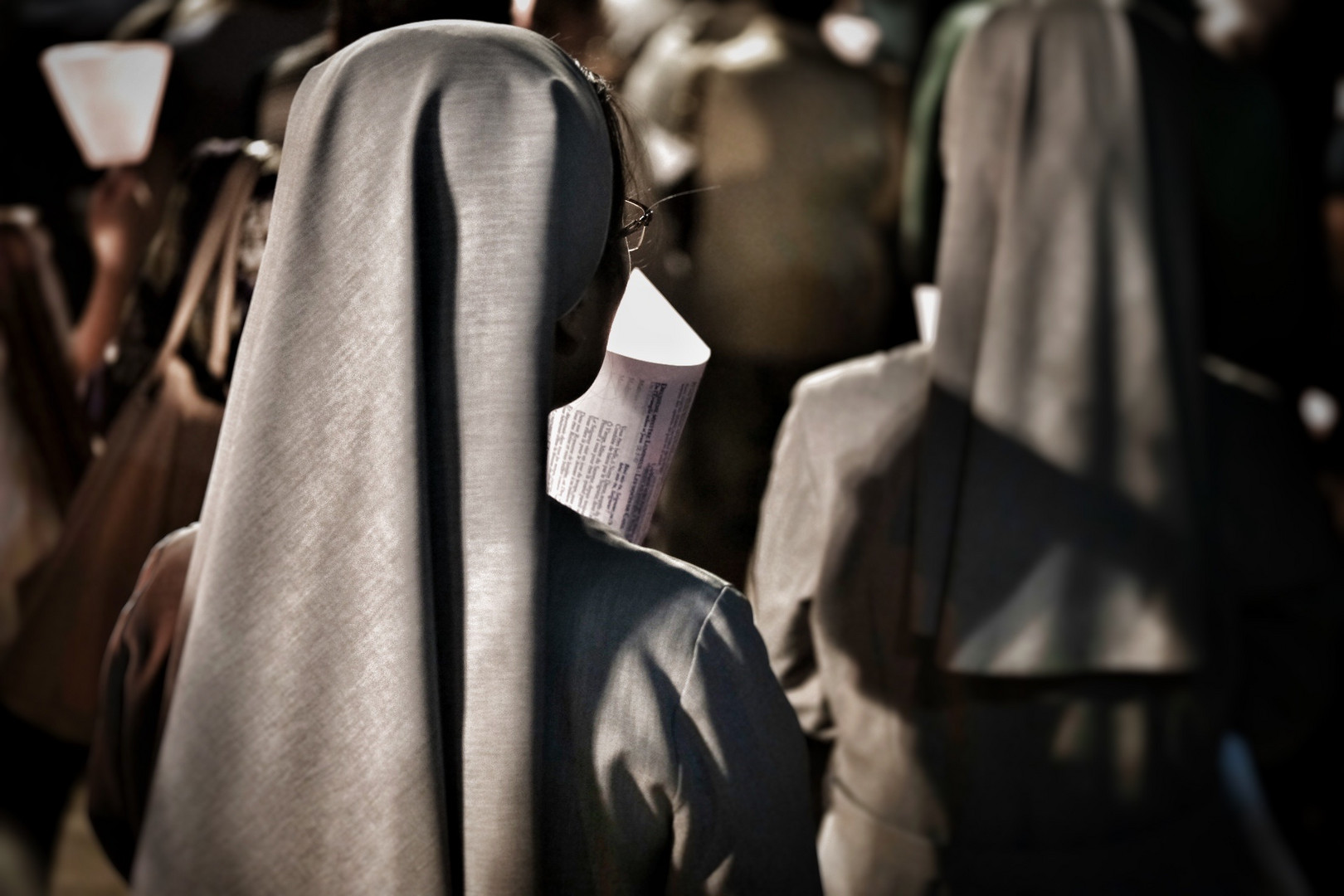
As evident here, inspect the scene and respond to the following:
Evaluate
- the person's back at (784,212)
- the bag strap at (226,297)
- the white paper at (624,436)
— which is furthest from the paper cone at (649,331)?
the bag strap at (226,297)

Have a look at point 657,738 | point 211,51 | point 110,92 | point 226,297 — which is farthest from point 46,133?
point 657,738

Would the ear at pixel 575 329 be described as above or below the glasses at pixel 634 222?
below

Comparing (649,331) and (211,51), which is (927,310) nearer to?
(649,331)

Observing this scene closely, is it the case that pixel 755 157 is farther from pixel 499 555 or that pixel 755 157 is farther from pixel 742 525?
pixel 499 555

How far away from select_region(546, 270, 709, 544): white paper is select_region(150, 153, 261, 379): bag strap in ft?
1.67

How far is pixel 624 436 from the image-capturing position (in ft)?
2.26

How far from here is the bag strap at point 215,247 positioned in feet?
3.51

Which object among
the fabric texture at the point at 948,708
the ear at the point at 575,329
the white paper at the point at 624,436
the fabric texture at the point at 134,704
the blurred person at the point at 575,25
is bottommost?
the fabric texture at the point at 948,708

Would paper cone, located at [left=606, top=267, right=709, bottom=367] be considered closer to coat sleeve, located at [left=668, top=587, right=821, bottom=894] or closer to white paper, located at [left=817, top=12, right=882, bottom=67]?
coat sleeve, located at [left=668, top=587, right=821, bottom=894]

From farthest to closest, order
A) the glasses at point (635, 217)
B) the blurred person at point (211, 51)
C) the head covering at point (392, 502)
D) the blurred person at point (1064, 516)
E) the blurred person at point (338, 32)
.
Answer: the blurred person at point (211, 51) < the blurred person at point (1064, 516) < the blurred person at point (338, 32) < the glasses at point (635, 217) < the head covering at point (392, 502)

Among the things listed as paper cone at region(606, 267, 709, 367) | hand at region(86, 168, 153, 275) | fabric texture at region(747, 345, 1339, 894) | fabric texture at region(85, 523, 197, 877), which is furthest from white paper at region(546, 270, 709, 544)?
hand at region(86, 168, 153, 275)

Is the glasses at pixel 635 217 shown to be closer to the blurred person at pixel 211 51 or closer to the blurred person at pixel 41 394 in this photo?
the blurred person at pixel 211 51

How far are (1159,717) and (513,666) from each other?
77 cm

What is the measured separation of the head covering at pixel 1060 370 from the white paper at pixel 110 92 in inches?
32.6
